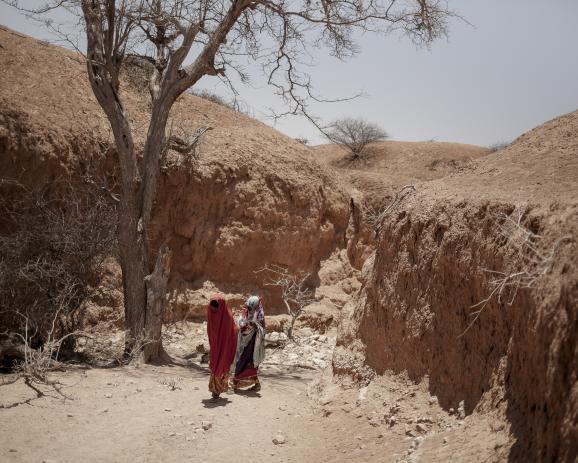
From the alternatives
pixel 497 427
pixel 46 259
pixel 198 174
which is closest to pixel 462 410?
pixel 497 427

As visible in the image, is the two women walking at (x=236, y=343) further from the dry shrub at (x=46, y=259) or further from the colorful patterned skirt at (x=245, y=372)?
the dry shrub at (x=46, y=259)

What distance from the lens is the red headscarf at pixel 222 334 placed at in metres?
7.61

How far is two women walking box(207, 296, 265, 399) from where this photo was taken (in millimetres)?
7547

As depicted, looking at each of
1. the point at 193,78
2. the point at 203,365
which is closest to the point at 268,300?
the point at 203,365

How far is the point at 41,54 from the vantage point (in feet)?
44.1

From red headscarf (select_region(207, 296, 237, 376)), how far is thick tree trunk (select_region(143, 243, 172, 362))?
6.27 ft

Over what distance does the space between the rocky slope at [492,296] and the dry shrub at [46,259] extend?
4.31 metres

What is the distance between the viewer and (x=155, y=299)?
9461 mm

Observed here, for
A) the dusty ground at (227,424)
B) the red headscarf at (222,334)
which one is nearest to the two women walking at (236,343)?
the red headscarf at (222,334)

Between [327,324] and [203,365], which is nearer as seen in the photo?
[203,365]

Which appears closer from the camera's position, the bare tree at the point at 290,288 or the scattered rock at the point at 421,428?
the scattered rock at the point at 421,428

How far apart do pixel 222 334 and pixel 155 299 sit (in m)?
2.13

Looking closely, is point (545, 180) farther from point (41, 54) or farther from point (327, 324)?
point (41, 54)

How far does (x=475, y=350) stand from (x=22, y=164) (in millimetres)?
8744
